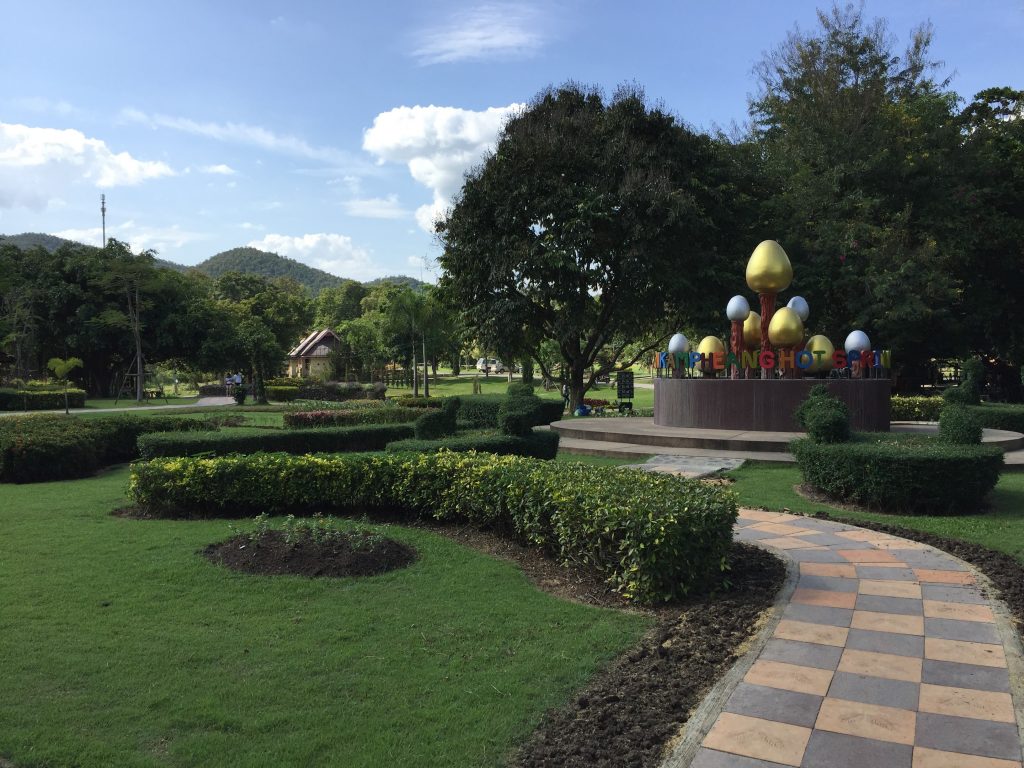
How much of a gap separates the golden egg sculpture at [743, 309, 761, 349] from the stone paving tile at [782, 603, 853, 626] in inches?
499

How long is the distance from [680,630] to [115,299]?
4309 cm

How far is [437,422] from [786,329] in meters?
8.60

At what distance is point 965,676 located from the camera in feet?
13.0

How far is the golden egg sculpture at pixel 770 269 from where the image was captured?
15.3 meters

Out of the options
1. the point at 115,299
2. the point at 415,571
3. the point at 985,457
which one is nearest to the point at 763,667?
the point at 415,571

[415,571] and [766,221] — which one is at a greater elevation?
[766,221]

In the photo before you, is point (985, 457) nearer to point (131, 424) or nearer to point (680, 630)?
point (680, 630)

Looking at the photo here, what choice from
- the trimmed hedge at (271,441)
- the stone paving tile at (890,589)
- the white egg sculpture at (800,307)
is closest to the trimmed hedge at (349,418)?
the trimmed hedge at (271,441)

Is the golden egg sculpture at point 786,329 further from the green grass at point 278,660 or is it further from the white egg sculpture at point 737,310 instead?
the green grass at point 278,660

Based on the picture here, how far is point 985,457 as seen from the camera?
8266mm

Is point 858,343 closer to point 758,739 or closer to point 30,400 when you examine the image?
point 758,739

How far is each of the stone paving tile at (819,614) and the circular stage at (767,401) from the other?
10.5 meters

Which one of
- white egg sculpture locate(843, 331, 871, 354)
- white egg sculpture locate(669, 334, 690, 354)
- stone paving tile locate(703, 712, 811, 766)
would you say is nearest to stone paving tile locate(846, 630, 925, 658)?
stone paving tile locate(703, 712, 811, 766)

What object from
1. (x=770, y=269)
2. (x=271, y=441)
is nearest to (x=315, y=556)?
(x=271, y=441)
